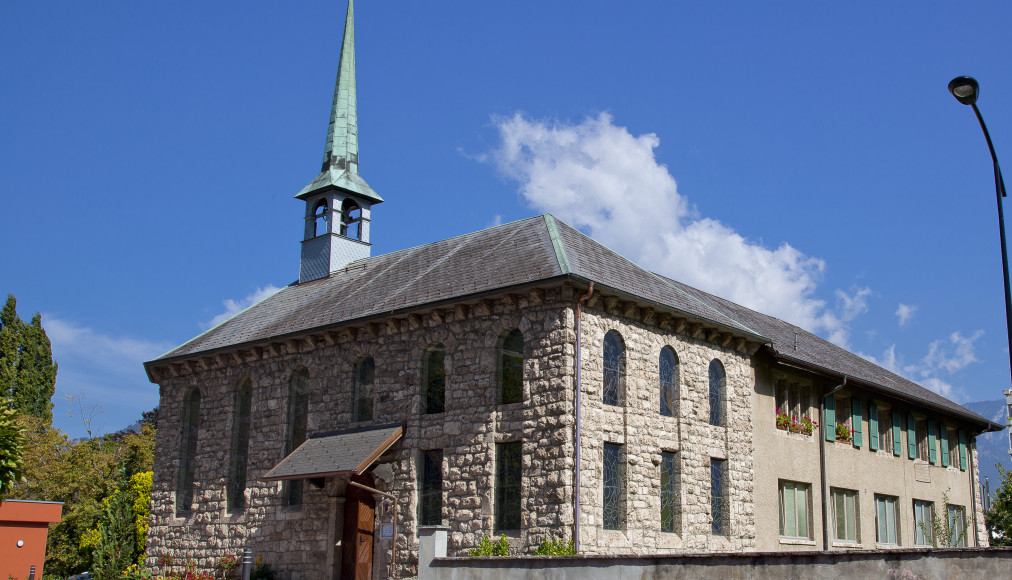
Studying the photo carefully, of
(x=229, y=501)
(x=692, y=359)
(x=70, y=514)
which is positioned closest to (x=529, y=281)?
(x=692, y=359)

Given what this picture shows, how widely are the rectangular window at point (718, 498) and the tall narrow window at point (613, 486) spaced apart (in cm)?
288

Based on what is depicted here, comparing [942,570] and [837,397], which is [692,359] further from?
[942,570]

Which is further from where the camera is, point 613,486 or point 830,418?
point 830,418

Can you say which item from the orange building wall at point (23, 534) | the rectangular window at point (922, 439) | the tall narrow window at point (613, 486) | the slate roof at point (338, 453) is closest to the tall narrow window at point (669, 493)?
the tall narrow window at point (613, 486)

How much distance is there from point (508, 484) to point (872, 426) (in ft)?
41.3

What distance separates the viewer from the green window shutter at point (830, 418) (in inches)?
953

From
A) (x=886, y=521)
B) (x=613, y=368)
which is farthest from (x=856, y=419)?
(x=613, y=368)

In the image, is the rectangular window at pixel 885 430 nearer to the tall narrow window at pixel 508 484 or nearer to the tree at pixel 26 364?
the tall narrow window at pixel 508 484

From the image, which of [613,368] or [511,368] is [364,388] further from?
[613,368]

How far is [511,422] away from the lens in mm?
18234

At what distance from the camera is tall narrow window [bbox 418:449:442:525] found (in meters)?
19.0

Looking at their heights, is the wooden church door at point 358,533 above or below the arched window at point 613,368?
below

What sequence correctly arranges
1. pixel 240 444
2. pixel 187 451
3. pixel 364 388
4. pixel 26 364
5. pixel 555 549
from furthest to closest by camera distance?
pixel 26 364, pixel 187 451, pixel 240 444, pixel 364 388, pixel 555 549

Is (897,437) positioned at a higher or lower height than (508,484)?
higher
